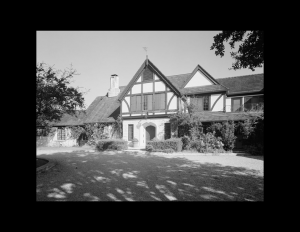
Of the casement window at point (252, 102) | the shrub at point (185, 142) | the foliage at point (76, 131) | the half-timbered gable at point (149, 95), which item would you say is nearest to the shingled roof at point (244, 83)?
the casement window at point (252, 102)

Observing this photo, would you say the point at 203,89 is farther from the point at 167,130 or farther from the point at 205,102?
the point at 167,130

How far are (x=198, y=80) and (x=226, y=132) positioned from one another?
6.86m

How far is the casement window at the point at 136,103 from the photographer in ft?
61.6

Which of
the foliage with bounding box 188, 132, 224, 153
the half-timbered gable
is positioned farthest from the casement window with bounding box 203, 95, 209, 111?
the foliage with bounding box 188, 132, 224, 153

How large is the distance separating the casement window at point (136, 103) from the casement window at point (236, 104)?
9.79 meters

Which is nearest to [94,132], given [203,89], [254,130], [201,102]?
[201,102]

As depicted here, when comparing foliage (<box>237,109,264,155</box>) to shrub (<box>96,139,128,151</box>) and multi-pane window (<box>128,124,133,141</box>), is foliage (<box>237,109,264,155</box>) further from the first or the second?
multi-pane window (<box>128,124,133,141</box>)

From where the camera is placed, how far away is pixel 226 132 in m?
14.6

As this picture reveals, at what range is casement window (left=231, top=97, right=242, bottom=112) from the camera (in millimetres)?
17688
